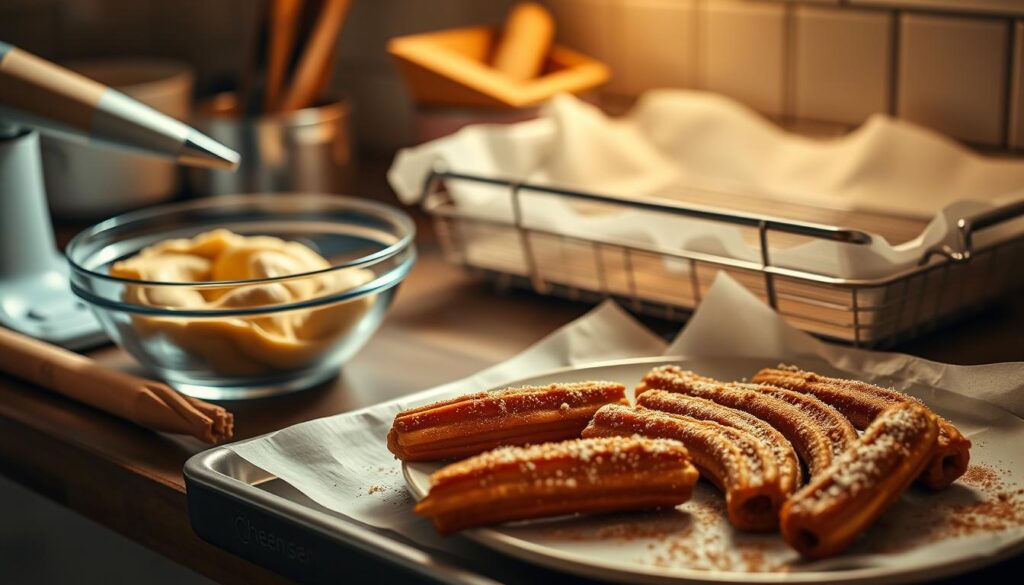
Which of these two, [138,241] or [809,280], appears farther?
[138,241]

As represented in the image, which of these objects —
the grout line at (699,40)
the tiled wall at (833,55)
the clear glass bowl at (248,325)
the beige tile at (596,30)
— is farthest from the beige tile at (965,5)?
the clear glass bowl at (248,325)

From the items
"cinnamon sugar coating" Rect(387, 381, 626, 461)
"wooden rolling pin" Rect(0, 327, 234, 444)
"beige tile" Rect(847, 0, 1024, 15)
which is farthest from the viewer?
"beige tile" Rect(847, 0, 1024, 15)

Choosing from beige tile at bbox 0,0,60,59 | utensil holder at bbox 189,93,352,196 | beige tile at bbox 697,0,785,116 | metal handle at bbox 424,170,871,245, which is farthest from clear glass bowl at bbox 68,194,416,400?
beige tile at bbox 0,0,60,59

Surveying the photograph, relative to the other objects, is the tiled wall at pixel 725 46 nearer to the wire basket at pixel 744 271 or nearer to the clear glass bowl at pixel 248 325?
Result: the wire basket at pixel 744 271

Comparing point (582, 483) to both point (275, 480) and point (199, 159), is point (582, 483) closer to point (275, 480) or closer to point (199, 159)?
point (275, 480)

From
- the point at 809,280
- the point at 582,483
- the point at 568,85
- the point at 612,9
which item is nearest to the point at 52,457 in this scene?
the point at 582,483

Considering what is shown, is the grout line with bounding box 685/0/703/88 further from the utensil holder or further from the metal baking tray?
the metal baking tray
